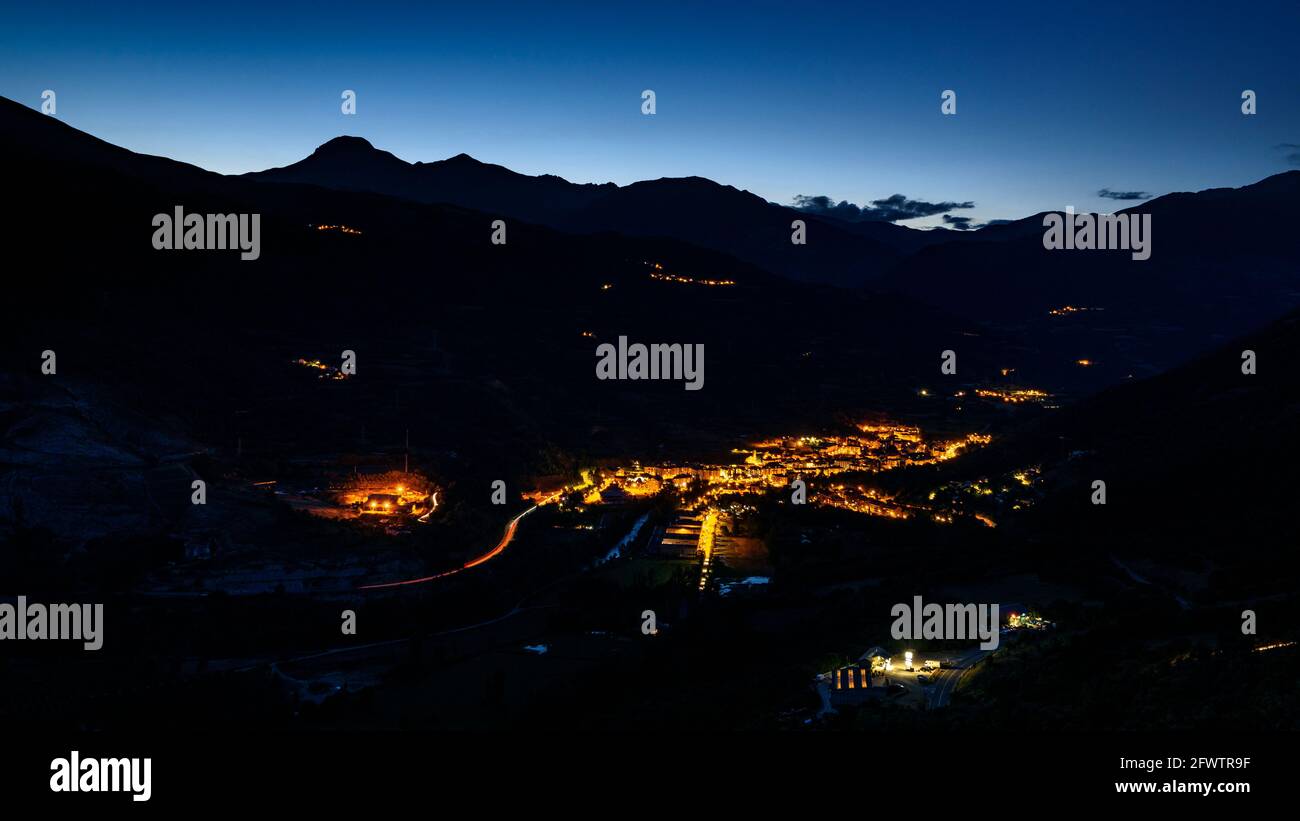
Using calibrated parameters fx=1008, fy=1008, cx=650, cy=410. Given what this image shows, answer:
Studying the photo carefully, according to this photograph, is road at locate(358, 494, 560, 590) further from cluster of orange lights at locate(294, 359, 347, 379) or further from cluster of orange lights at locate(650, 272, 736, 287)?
cluster of orange lights at locate(650, 272, 736, 287)

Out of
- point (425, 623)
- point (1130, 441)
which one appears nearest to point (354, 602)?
point (425, 623)

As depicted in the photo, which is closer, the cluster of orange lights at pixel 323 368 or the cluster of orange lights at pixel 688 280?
the cluster of orange lights at pixel 323 368

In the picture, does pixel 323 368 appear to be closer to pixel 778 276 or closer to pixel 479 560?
pixel 479 560

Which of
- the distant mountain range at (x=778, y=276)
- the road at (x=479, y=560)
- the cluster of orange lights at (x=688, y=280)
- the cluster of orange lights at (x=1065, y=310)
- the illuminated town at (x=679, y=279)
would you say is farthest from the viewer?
the cluster of orange lights at (x=1065, y=310)

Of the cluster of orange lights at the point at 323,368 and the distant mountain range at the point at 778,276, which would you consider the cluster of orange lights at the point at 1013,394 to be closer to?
the distant mountain range at the point at 778,276

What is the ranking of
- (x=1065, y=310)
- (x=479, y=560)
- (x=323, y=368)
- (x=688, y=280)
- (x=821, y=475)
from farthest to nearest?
(x=1065, y=310) → (x=688, y=280) → (x=323, y=368) → (x=821, y=475) → (x=479, y=560)

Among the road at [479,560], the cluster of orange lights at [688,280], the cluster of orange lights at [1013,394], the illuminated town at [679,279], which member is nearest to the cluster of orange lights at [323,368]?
the road at [479,560]

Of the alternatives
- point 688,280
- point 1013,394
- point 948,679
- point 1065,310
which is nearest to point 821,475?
point 948,679

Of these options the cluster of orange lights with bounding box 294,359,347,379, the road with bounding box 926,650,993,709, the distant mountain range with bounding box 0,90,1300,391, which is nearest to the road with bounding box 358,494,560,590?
the road with bounding box 926,650,993,709

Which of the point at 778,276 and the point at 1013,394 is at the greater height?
the point at 778,276
